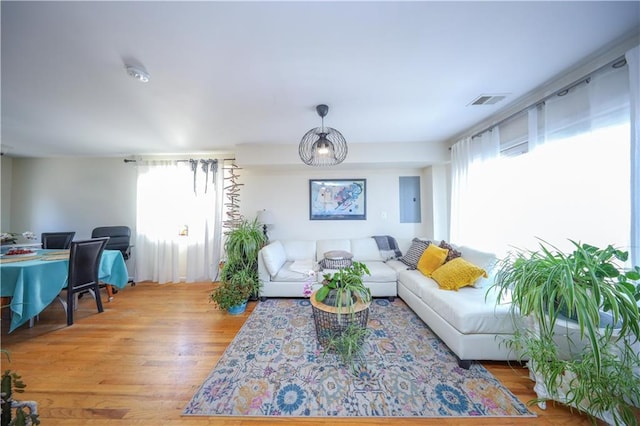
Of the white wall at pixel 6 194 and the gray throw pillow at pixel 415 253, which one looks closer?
the gray throw pillow at pixel 415 253

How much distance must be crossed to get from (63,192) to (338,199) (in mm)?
5207

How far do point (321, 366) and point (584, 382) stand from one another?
1.56 m

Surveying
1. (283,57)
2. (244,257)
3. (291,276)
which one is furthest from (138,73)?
(291,276)

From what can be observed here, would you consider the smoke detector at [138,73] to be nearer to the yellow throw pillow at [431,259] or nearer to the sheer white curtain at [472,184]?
the yellow throw pillow at [431,259]

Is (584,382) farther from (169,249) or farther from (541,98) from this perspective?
(169,249)

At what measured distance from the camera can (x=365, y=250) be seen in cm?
361

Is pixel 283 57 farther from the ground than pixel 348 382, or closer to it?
farther from the ground

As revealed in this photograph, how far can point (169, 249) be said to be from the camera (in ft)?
12.8

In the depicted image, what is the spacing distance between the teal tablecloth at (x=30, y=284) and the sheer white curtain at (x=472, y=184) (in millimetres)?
4831

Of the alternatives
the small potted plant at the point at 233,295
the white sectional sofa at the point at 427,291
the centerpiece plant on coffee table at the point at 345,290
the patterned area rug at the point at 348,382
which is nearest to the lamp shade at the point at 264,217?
the white sectional sofa at the point at 427,291

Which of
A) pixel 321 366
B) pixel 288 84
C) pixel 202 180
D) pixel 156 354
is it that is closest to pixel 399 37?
pixel 288 84

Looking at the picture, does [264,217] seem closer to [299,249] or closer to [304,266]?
[299,249]

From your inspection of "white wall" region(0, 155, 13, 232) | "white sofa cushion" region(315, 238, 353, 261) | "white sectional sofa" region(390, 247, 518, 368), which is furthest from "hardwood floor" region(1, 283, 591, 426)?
"white wall" region(0, 155, 13, 232)

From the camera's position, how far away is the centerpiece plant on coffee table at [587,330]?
1.11 meters
